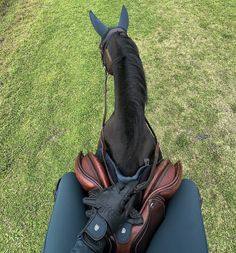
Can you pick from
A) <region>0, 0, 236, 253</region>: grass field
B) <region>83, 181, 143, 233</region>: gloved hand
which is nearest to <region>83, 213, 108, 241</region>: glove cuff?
<region>83, 181, 143, 233</region>: gloved hand

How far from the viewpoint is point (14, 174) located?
11.4ft

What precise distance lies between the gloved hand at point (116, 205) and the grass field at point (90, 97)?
3.97 ft

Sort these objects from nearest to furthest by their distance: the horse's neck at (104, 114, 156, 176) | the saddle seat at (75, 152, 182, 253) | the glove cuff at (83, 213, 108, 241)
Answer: the glove cuff at (83, 213, 108, 241) → the saddle seat at (75, 152, 182, 253) → the horse's neck at (104, 114, 156, 176)

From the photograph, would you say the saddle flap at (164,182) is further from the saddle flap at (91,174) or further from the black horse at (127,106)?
the saddle flap at (91,174)

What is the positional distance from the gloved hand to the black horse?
15 centimetres

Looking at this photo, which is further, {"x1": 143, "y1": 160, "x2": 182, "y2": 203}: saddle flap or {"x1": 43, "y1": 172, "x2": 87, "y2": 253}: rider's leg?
{"x1": 143, "y1": 160, "x2": 182, "y2": 203}: saddle flap

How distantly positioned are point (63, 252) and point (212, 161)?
6.05 ft

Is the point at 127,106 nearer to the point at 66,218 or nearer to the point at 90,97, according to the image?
the point at 66,218

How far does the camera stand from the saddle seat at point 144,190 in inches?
77.6

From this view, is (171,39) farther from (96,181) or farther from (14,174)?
(96,181)

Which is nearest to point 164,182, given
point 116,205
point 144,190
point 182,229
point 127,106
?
point 144,190

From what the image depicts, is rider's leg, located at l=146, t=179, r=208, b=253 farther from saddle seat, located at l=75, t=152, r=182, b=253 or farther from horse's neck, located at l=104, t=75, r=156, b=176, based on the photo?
horse's neck, located at l=104, t=75, r=156, b=176

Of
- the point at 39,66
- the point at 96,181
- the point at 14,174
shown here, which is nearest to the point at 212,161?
the point at 96,181

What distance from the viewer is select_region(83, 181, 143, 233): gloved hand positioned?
1873mm
